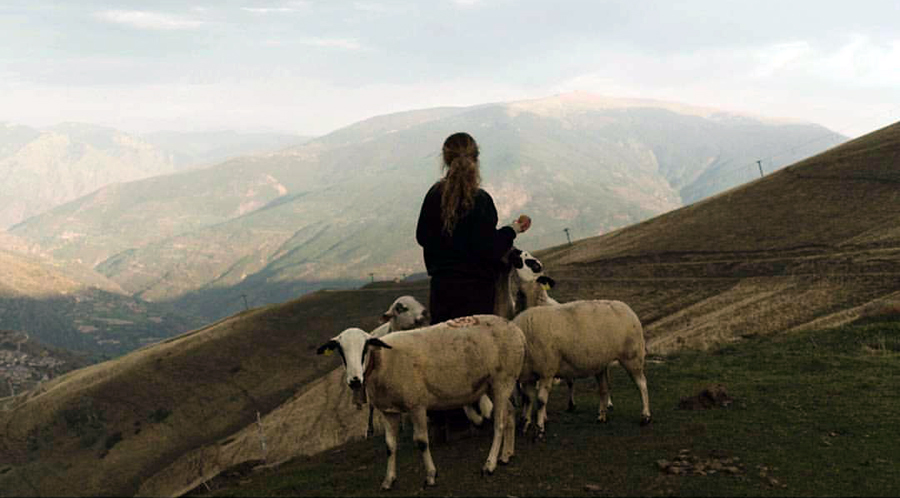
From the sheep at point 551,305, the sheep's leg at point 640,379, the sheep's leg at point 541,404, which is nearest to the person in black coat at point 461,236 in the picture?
the sheep at point 551,305

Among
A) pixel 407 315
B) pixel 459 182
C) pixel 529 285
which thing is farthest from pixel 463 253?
pixel 407 315

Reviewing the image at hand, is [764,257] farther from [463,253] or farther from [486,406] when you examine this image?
[463,253]

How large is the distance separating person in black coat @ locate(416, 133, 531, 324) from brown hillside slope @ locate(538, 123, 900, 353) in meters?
22.0

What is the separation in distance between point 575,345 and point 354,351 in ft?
15.8

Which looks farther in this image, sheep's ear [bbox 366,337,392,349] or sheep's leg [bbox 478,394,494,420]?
sheep's leg [bbox 478,394,494,420]

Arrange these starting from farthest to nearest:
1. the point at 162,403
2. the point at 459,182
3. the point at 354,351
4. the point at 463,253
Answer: the point at 162,403 < the point at 463,253 < the point at 459,182 < the point at 354,351

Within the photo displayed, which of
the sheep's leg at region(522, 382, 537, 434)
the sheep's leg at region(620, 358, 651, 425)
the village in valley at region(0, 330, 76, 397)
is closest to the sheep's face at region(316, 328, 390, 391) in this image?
the sheep's leg at region(522, 382, 537, 434)

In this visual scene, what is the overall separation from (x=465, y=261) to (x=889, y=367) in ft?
50.3

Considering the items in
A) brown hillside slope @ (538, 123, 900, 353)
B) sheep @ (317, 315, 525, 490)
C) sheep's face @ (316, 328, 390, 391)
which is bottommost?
brown hillside slope @ (538, 123, 900, 353)

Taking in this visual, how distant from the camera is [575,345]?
1223 cm

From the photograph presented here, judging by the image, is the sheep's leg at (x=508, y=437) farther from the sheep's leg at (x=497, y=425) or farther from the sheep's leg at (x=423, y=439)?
the sheep's leg at (x=423, y=439)

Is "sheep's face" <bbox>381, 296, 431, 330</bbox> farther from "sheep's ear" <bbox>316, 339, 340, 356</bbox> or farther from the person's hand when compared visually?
"sheep's ear" <bbox>316, 339, 340, 356</bbox>

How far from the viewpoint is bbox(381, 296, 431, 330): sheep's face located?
14062 millimetres

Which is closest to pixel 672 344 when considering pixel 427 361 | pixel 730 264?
pixel 427 361
